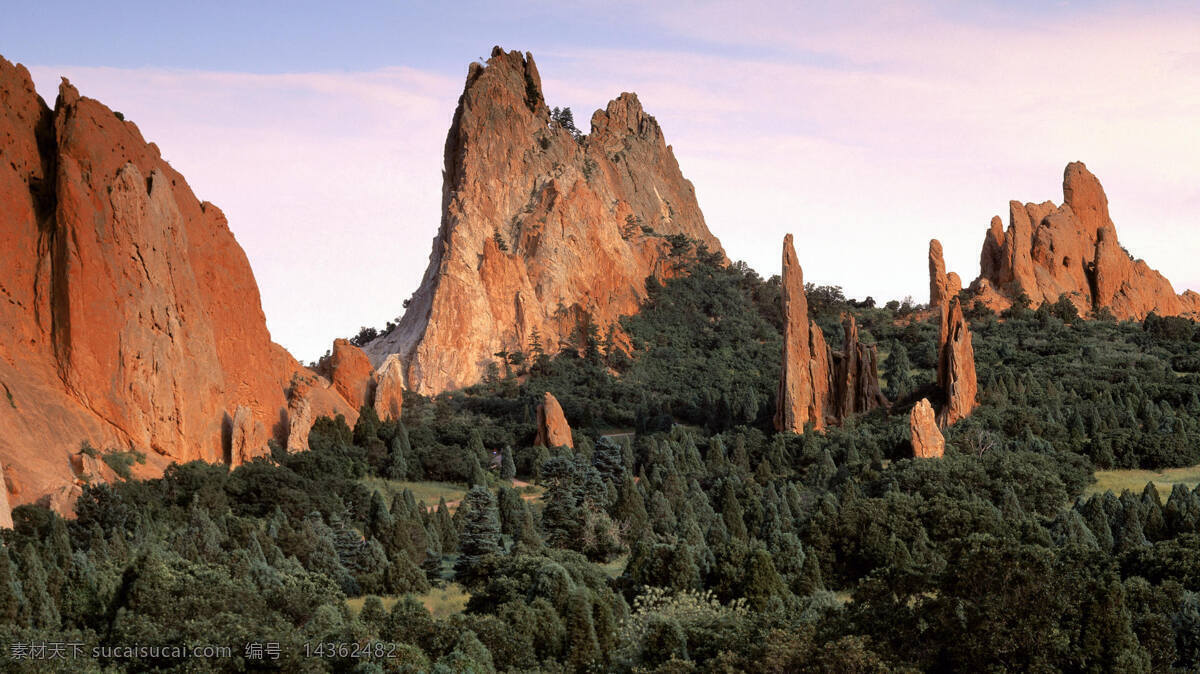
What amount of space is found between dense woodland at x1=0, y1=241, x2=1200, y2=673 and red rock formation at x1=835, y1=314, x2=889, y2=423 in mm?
1593

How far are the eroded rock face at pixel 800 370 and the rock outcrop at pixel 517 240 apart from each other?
23.0 meters

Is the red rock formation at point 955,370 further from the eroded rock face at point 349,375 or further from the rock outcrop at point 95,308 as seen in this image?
the rock outcrop at point 95,308

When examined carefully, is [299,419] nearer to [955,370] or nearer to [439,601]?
[439,601]

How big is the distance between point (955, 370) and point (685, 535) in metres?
20.4

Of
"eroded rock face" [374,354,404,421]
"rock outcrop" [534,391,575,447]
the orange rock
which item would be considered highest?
"eroded rock face" [374,354,404,421]

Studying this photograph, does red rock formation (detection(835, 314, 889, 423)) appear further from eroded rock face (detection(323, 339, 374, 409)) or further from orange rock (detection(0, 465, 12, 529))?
orange rock (detection(0, 465, 12, 529))

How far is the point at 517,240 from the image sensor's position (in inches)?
3583

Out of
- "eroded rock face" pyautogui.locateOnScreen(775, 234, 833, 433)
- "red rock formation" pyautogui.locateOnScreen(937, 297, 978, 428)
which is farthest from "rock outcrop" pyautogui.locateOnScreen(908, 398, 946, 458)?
"eroded rock face" pyautogui.locateOnScreen(775, 234, 833, 433)

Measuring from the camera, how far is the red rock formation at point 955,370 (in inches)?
2456

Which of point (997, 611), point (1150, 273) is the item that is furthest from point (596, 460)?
point (1150, 273)

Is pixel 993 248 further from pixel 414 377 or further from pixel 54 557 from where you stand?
pixel 54 557

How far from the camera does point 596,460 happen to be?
60.3 m

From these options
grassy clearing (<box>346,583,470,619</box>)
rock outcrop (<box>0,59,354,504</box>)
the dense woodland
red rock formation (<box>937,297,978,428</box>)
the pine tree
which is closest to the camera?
the dense woodland

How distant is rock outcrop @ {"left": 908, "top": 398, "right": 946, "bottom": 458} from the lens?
188 feet
